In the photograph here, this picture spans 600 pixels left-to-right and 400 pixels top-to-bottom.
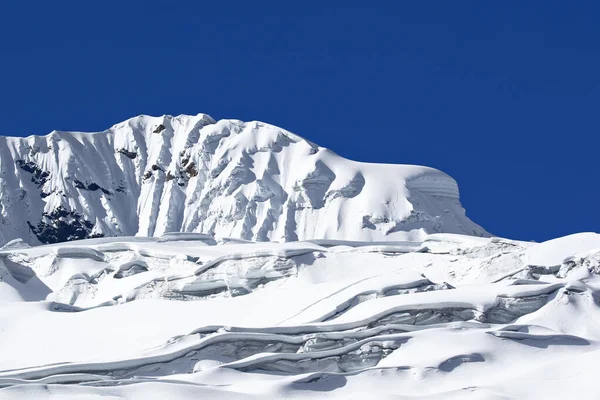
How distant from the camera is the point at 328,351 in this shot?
52.1 meters

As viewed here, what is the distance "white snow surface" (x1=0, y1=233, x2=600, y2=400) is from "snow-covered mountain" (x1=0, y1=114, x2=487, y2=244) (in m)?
38.6

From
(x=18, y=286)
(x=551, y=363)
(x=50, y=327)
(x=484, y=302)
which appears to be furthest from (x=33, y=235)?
(x=551, y=363)

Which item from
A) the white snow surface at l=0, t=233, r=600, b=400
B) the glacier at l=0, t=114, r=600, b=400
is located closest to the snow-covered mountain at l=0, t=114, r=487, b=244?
the glacier at l=0, t=114, r=600, b=400

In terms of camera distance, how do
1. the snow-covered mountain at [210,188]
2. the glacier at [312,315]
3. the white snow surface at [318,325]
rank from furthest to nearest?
1. the snow-covered mountain at [210,188]
2. the glacier at [312,315]
3. the white snow surface at [318,325]

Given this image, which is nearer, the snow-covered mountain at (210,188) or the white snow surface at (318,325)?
the white snow surface at (318,325)

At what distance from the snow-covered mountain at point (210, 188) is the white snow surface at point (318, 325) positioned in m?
38.6

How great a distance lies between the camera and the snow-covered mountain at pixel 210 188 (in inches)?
4668

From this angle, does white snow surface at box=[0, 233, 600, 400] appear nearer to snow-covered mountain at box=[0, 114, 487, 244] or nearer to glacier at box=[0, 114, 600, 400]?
glacier at box=[0, 114, 600, 400]

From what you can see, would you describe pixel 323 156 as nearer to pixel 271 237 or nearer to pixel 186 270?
pixel 271 237

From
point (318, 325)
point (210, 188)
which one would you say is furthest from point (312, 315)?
point (210, 188)

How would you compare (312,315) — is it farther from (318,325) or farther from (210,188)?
(210,188)

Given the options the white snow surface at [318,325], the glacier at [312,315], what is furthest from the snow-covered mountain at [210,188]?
the white snow surface at [318,325]

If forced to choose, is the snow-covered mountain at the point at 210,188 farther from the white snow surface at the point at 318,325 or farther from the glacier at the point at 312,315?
the white snow surface at the point at 318,325

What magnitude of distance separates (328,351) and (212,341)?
14.0 feet
